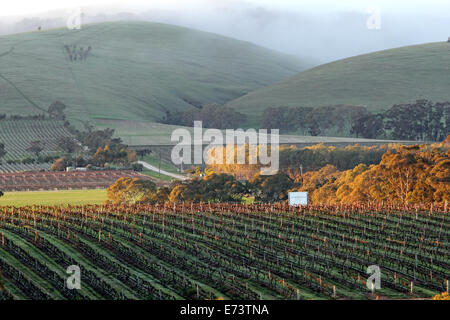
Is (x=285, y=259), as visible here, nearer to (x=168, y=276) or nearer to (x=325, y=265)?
(x=325, y=265)

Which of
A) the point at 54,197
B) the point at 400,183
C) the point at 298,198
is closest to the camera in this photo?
the point at 298,198

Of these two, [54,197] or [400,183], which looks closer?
[400,183]

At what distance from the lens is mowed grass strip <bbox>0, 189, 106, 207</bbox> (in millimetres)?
100750

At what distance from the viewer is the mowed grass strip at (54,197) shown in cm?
10075

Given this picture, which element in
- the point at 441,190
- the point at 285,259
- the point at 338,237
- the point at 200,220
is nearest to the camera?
the point at 285,259

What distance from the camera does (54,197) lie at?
109 m

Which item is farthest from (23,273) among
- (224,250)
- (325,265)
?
(325,265)

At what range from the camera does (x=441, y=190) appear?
7906cm

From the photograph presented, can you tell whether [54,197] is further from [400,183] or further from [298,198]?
[400,183]

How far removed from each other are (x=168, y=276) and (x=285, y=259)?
9.15 meters

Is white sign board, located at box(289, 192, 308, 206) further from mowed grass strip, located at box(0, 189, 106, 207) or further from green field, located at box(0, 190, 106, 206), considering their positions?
mowed grass strip, located at box(0, 189, 106, 207)

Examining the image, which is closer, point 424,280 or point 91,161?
point 424,280

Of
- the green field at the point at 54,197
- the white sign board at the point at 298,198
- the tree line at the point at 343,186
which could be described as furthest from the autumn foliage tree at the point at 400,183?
the green field at the point at 54,197

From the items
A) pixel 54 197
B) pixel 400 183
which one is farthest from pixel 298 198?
pixel 54 197
